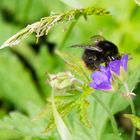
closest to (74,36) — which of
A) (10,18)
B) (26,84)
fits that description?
(26,84)

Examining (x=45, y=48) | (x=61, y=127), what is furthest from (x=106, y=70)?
(x=45, y=48)

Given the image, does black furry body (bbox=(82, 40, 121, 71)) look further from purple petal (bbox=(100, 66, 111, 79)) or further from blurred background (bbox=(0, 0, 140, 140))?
blurred background (bbox=(0, 0, 140, 140))

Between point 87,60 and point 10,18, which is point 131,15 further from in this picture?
point 87,60

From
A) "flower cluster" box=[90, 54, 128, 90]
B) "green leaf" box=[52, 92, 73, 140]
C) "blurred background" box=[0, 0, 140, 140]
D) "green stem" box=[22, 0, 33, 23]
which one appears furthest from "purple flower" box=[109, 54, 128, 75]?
"green stem" box=[22, 0, 33, 23]

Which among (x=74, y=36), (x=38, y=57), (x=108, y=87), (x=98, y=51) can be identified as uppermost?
(x=38, y=57)

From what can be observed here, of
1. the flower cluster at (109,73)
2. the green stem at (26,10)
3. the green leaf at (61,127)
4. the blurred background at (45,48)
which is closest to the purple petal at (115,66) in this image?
the flower cluster at (109,73)

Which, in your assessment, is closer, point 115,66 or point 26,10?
point 115,66

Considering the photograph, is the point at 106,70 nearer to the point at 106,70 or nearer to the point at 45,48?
the point at 106,70
